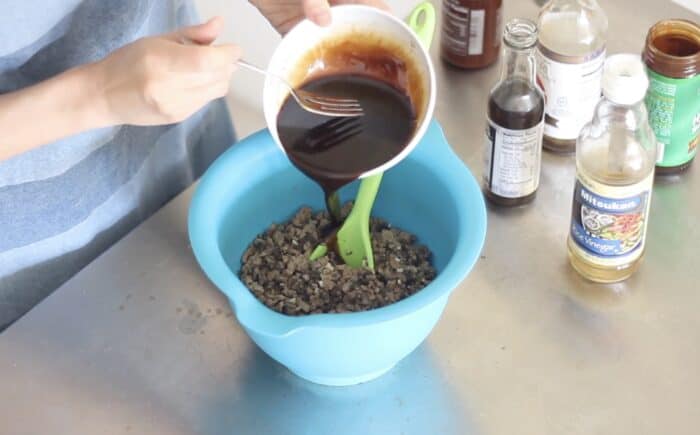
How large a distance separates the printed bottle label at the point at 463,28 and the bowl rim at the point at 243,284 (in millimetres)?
251

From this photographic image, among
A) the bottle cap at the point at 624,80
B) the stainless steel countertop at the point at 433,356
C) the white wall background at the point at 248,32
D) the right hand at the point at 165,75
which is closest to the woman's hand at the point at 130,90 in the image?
the right hand at the point at 165,75

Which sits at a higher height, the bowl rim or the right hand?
the right hand

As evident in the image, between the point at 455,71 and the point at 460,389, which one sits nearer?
the point at 460,389

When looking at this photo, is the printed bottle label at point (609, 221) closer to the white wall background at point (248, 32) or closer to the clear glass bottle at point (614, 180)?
the clear glass bottle at point (614, 180)

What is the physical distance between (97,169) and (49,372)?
8.7 inches

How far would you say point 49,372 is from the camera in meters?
0.91

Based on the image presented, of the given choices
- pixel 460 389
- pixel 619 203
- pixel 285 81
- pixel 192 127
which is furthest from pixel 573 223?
pixel 192 127

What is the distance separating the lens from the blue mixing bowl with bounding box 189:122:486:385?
30.1 inches

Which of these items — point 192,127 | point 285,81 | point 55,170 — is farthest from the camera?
point 192,127

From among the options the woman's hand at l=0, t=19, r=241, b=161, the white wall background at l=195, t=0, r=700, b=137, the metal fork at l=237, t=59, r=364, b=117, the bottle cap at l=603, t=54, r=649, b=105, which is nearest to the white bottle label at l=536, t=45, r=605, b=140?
the bottle cap at l=603, t=54, r=649, b=105

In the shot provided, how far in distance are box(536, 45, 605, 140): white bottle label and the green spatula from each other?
156 millimetres

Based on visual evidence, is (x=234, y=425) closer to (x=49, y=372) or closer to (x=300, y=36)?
(x=49, y=372)

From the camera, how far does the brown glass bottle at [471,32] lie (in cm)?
111

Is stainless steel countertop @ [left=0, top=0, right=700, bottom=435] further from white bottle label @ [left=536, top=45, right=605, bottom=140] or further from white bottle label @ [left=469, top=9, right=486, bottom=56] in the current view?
white bottle label @ [left=469, top=9, right=486, bottom=56]
